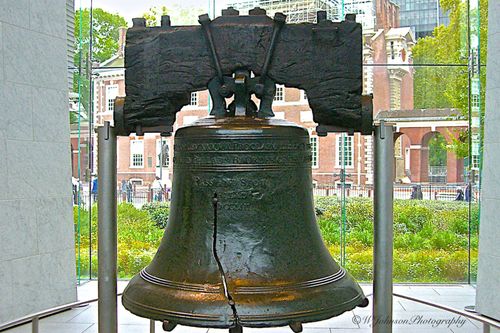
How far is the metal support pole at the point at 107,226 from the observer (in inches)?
117

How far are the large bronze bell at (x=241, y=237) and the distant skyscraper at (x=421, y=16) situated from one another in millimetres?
7031

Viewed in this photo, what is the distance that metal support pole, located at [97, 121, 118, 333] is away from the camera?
9.75ft

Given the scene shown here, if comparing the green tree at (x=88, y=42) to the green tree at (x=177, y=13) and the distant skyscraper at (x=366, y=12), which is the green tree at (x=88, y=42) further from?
the distant skyscraper at (x=366, y=12)

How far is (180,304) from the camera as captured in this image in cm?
245

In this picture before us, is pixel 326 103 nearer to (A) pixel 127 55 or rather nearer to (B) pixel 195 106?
(A) pixel 127 55

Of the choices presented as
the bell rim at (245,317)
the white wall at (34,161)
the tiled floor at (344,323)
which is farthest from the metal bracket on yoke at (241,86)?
the white wall at (34,161)

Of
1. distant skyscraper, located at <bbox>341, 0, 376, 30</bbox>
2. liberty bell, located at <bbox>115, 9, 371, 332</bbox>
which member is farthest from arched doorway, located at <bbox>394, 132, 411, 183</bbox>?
liberty bell, located at <bbox>115, 9, 371, 332</bbox>

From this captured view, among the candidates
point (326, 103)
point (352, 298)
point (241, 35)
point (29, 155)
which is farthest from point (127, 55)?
point (29, 155)

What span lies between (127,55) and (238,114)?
1.69 feet

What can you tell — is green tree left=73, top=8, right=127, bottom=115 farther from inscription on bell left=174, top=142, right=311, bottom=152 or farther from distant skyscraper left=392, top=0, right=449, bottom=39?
inscription on bell left=174, top=142, right=311, bottom=152

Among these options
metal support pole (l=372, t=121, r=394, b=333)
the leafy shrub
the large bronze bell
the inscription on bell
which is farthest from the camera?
the leafy shrub

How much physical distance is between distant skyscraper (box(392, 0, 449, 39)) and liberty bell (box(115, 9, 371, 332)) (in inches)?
274

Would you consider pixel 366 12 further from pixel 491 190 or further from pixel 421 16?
pixel 491 190

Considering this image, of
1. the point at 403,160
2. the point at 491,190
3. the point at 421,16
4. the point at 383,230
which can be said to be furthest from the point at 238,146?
the point at 421,16
